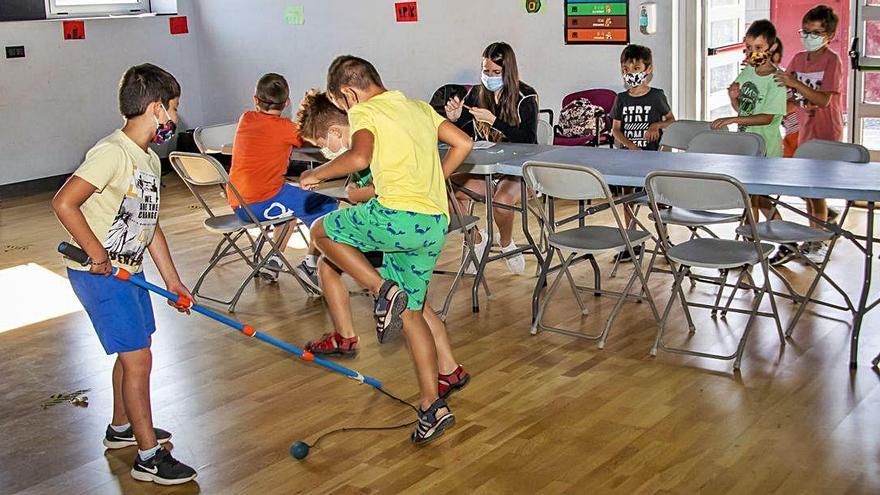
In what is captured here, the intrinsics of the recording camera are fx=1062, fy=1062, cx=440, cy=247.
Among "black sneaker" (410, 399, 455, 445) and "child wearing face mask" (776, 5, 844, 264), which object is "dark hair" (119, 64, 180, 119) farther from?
"child wearing face mask" (776, 5, 844, 264)

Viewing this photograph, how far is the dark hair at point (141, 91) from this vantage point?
3504 millimetres

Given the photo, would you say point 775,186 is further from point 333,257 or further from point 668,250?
point 333,257

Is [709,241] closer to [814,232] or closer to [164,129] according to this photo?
[814,232]

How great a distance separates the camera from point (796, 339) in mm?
4613

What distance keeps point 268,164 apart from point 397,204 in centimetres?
212

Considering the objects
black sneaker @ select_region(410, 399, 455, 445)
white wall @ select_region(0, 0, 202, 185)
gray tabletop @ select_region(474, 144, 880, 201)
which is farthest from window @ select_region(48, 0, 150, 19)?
black sneaker @ select_region(410, 399, 455, 445)

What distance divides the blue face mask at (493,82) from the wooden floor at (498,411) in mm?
1202

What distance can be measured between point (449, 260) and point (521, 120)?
3.17 ft

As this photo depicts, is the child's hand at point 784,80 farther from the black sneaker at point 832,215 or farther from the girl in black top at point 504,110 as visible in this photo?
the girl in black top at point 504,110

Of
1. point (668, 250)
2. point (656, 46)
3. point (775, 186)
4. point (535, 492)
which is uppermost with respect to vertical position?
point (656, 46)

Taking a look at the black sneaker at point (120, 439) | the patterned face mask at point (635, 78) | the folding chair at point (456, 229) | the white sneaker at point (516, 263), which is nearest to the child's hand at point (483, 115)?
the folding chair at point (456, 229)

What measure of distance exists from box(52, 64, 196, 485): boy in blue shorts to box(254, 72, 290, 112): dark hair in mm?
2007

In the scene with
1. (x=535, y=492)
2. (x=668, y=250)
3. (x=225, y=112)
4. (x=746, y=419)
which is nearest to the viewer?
(x=535, y=492)

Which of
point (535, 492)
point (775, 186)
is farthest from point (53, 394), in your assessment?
point (775, 186)
